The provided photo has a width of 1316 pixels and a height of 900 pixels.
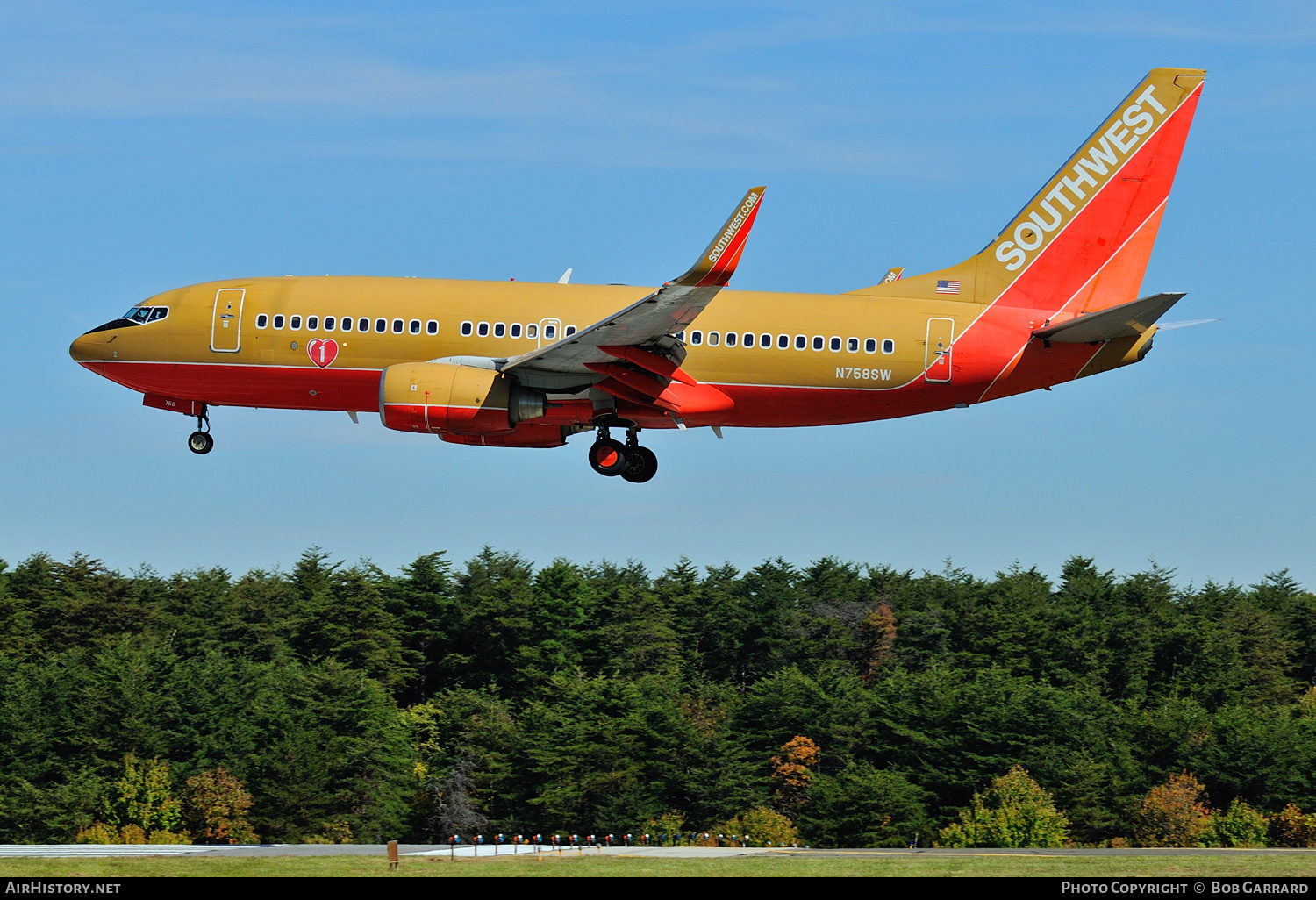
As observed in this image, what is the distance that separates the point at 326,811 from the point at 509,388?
2782 inches

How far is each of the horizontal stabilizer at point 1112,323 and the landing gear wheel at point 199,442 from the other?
25.0 metres

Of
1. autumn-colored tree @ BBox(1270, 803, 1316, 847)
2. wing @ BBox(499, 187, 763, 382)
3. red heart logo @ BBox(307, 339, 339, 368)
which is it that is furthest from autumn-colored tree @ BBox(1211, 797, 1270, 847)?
red heart logo @ BBox(307, 339, 339, 368)

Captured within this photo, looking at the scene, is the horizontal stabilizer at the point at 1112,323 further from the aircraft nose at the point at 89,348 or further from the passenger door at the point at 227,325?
the aircraft nose at the point at 89,348

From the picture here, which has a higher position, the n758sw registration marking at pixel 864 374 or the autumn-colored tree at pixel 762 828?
the n758sw registration marking at pixel 864 374

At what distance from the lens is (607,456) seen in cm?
4556

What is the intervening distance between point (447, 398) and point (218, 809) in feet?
217

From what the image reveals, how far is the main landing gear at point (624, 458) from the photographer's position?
45562 millimetres

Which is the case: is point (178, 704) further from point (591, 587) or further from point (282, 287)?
point (282, 287)

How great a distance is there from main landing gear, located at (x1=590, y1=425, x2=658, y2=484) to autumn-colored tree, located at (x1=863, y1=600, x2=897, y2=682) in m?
88.6

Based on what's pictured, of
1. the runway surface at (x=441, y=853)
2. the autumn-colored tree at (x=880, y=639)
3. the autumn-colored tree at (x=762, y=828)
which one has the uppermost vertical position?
the autumn-colored tree at (x=880, y=639)

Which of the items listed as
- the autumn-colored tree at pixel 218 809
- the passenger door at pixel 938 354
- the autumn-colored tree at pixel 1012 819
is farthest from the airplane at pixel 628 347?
the autumn-colored tree at pixel 218 809

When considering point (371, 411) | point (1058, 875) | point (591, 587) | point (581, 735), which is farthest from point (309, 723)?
point (1058, 875)

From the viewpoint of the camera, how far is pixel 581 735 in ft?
353

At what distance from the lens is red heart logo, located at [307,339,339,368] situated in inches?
1754
